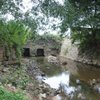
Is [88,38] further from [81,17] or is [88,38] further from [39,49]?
[39,49]

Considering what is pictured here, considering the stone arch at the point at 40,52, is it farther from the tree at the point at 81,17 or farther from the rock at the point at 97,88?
the rock at the point at 97,88

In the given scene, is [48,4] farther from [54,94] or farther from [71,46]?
[71,46]

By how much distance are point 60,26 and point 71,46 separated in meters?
25.7

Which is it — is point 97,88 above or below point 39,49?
below

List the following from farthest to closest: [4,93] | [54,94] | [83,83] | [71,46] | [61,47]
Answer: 1. [61,47]
2. [71,46]
3. [83,83]
4. [54,94]
5. [4,93]

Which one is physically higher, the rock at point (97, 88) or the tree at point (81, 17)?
the tree at point (81, 17)

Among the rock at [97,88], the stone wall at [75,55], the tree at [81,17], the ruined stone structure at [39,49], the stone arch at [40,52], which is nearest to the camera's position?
the tree at [81,17]

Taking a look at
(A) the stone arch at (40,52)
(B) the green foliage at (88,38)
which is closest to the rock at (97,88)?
(B) the green foliage at (88,38)

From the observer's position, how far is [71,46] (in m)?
32.4

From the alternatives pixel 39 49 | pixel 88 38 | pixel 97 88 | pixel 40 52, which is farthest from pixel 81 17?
pixel 40 52

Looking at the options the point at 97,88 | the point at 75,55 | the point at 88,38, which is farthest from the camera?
the point at 75,55

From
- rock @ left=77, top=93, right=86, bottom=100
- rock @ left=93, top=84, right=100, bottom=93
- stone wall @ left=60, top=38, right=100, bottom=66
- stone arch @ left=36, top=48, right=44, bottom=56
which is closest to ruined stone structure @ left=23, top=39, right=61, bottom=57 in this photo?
stone arch @ left=36, top=48, right=44, bottom=56

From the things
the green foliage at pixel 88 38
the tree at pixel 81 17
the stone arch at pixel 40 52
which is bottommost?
the stone arch at pixel 40 52

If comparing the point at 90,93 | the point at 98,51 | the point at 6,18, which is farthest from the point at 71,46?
the point at 6,18
